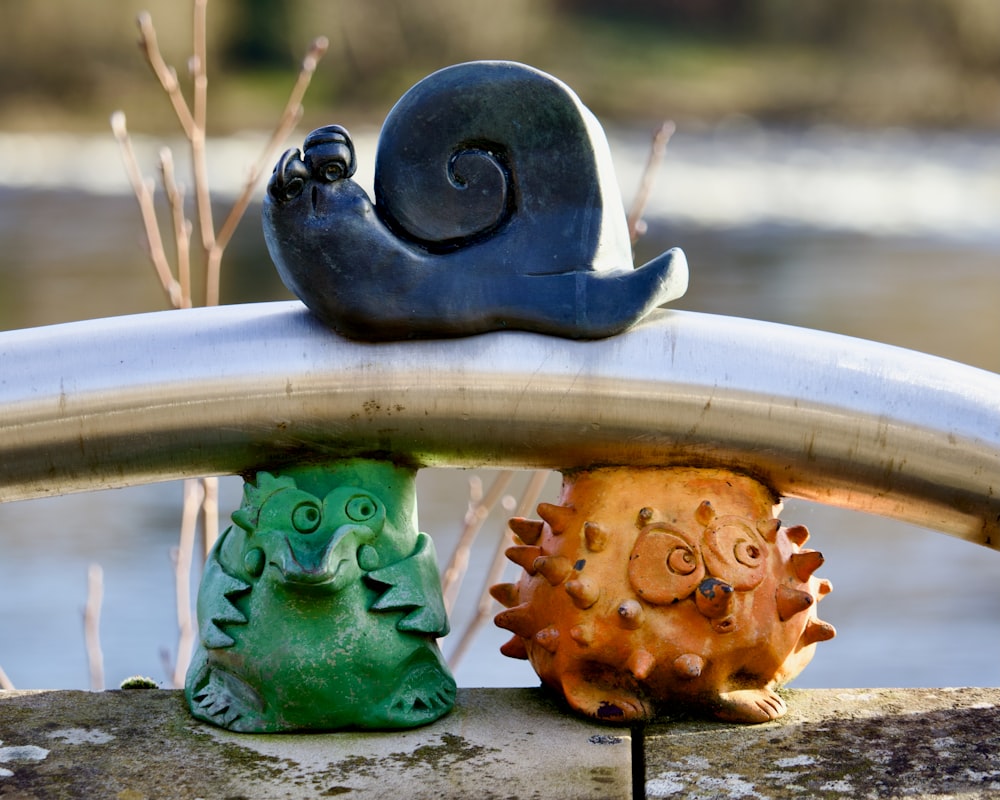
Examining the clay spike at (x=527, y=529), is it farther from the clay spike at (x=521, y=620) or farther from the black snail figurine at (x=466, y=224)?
the black snail figurine at (x=466, y=224)

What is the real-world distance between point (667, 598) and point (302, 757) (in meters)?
0.42

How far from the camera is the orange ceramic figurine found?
1.73m

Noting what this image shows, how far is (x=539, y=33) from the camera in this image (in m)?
20.4

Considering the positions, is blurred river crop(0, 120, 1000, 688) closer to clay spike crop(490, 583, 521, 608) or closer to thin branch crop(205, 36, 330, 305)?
thin branch crop(205, 36, 330, 305)

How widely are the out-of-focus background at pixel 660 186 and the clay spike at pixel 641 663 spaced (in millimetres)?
1161

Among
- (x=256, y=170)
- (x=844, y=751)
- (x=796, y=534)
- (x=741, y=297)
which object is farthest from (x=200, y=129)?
(x=741, y=297)

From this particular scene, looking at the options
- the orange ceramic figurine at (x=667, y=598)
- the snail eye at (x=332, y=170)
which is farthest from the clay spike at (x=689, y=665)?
the snail eye at (x=332, y=170)

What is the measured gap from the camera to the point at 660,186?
14.5 meters

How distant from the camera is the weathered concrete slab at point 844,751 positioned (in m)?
1.61

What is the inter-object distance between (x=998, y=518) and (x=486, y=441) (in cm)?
57

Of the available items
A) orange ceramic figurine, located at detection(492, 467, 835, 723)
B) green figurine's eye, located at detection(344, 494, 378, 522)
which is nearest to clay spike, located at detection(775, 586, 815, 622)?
orange ceramic figurine, located at detection(492, 467, 835, 723)

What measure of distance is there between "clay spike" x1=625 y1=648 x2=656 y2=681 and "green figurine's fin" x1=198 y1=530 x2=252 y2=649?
42 cm

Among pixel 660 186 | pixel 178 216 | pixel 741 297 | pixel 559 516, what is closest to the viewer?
pixel 559 516

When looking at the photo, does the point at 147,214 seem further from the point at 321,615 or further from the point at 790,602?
the point at 790,602
